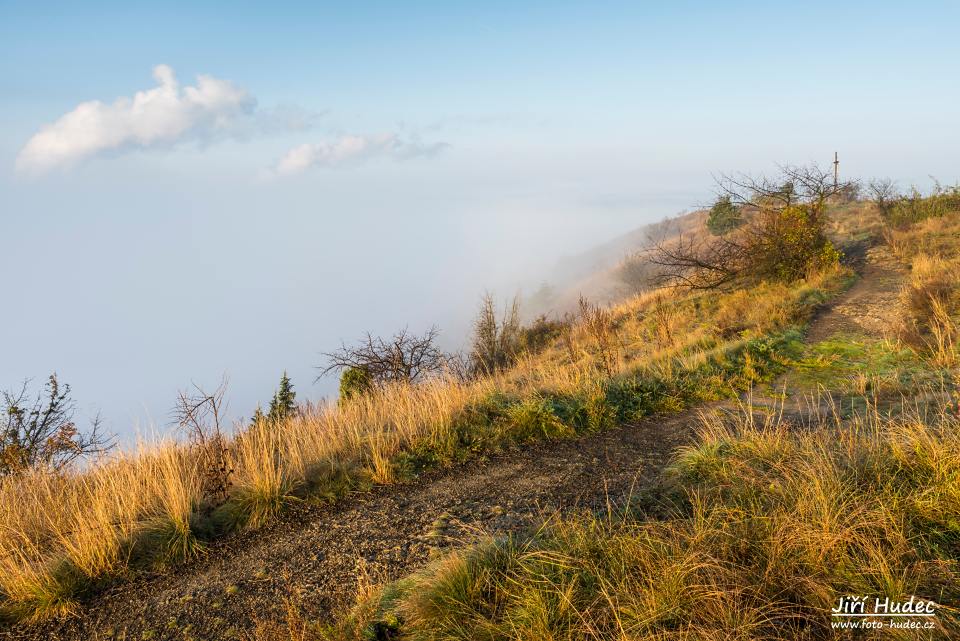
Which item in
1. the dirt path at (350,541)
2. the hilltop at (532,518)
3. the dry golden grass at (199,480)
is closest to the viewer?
the hilltop at (532,518)

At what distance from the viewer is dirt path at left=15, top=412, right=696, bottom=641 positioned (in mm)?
3383

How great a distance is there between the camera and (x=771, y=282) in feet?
52.5

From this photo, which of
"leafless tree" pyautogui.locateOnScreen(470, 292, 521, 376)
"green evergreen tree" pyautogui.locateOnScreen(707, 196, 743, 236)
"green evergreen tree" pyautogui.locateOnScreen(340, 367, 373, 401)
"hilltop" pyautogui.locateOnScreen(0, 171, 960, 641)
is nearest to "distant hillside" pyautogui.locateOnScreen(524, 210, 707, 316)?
"green evergreen tree" pyautogui.locateOnScreen(707, 196, 743, 236)

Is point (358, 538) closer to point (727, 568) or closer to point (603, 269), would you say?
point (727, 568)

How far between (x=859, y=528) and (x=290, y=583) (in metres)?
3.48

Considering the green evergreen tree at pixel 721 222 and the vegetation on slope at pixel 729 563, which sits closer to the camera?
the vegetation on slope at pixel 729 563

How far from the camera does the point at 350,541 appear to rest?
4.09m

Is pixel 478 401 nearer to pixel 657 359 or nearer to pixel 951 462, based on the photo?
pixel 657 359

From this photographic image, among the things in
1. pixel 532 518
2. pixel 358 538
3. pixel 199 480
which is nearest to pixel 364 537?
pixel 358 538

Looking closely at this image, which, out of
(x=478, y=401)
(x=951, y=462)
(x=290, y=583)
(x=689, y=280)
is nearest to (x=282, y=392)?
(x=478, y=401)

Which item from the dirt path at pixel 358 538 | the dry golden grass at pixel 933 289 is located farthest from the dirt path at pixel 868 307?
the dirt path at pixel 358 538

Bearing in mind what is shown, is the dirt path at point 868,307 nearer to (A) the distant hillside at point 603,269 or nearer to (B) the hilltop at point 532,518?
(B) the hilltop at point 532,518

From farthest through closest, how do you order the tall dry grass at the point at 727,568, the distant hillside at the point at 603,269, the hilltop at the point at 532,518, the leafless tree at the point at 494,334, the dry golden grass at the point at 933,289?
the distant hillside at the point at 603,269 → the leafless tree at the point at 494,334 → the dry golden grass at the point at 933,289 → the hilltop at the point at 532,518 → the tall dry grass at the point at 727,568

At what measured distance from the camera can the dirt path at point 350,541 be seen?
338 cm
